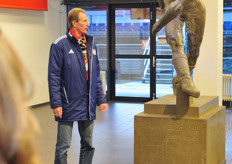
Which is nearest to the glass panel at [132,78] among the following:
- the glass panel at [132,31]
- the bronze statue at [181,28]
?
the glass panel at [132,31]

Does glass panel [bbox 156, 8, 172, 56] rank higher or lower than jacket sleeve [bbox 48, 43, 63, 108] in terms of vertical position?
higher

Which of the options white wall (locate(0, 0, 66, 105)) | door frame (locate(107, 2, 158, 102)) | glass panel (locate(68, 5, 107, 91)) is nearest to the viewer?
white wall (locate(0, 0, 66, 105))

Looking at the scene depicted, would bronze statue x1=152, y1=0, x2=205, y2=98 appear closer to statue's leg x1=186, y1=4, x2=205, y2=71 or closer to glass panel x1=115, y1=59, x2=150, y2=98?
statue's leg x1=186, y1=4, x2=205, y2=71

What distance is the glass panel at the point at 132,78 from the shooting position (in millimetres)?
10781

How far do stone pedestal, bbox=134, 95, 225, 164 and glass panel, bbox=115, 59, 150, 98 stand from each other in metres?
6.67

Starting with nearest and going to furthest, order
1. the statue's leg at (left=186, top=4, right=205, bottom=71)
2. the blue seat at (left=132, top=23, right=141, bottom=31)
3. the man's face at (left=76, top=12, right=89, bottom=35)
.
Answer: the man's face at (left=76, top=12, right=89, bottom=35), the statue's leg at (left=186, top=4, right=205, bottom=71), the blue seat at (left=132, top=23, right=141, bottom=31)

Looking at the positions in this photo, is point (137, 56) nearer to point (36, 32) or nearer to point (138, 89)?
point (138, 89)

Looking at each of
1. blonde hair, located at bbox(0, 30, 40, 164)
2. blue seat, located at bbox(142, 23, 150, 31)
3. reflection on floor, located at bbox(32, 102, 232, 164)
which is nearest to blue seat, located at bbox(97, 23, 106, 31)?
blue seat, located at bbox(142, 23, 150, 31)

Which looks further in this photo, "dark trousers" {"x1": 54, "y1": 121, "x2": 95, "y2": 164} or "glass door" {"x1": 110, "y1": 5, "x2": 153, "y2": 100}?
"glass door" {"x1": 110, "y1": 5, "x2": 153, "y2": 100}

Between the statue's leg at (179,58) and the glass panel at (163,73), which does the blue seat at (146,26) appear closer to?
the glass panel at (163,73)

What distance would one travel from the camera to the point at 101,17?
1090cm

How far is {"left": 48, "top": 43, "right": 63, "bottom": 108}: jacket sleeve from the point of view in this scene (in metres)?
3.28

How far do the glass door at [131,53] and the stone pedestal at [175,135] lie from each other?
21.8 ft

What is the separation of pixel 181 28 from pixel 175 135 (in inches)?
41.9
